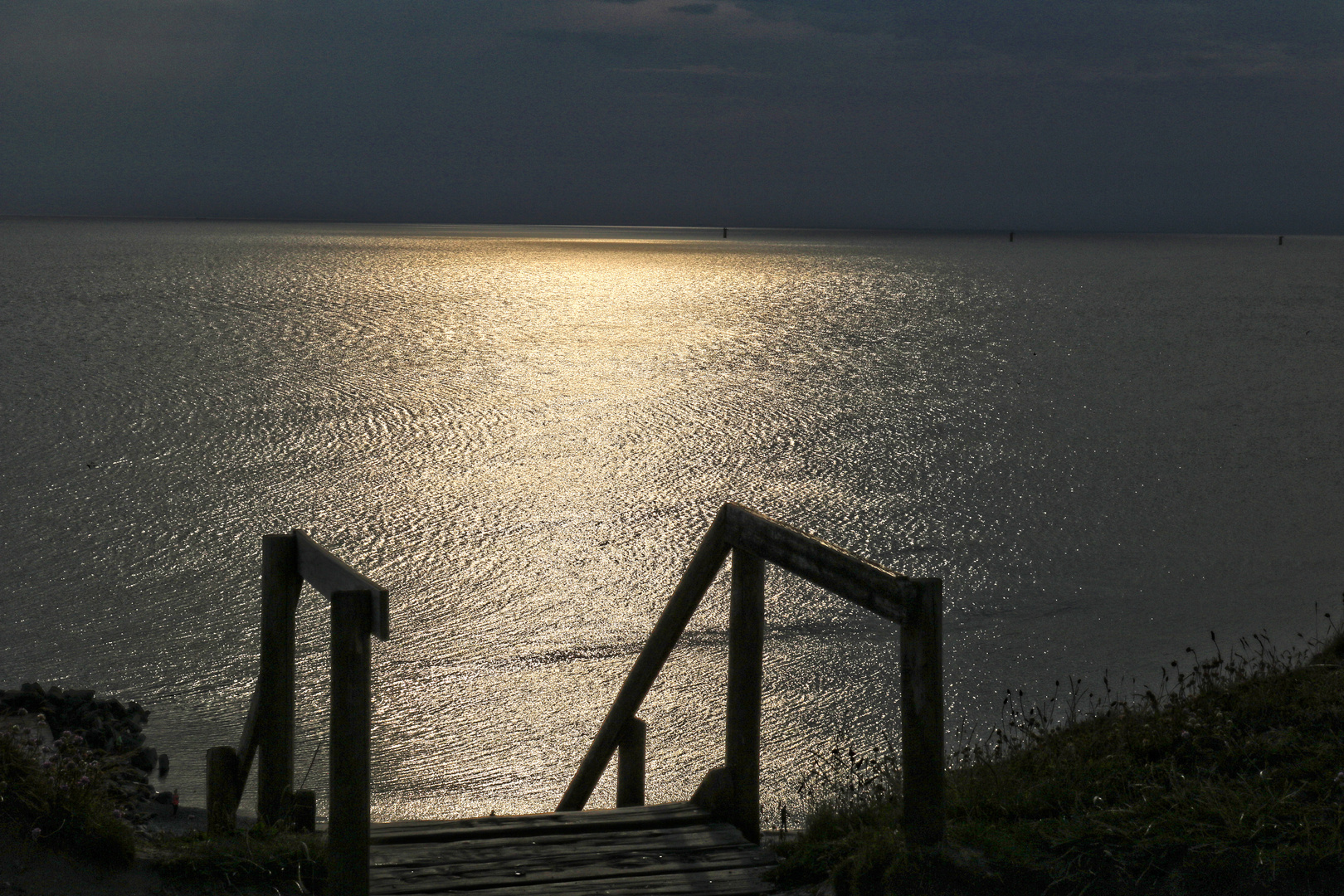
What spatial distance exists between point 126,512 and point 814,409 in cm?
1145

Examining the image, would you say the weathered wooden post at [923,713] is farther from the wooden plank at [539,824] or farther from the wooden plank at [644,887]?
the wooden plank at [539,824]

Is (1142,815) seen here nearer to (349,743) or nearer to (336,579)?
(349,743)

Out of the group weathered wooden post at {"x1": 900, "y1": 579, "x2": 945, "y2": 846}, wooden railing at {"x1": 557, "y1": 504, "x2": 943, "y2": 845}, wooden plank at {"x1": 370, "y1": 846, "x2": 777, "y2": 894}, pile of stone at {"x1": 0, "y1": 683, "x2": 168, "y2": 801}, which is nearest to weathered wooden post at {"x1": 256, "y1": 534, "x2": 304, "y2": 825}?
wooden plank at {"x1": 370, "y1": 846, "x2": 777, "y2": 894}

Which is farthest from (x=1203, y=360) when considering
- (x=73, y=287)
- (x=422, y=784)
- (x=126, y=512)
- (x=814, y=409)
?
(x=73, y=287)

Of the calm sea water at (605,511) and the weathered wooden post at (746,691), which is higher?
the weathered wooden post at (746,691)

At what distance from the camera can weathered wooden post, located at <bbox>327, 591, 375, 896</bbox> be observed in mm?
3357

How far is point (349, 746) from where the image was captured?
3.47 metres

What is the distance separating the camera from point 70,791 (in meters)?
3.97

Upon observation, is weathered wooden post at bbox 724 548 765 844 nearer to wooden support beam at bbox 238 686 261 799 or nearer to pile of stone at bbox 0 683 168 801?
wooden support beam at bbox 238 686 261 799

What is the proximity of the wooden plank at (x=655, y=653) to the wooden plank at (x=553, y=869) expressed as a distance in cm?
100

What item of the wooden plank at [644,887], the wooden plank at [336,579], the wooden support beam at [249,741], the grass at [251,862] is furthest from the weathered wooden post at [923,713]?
the wooden support beam at [249,741]

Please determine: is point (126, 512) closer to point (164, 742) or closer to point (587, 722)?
point (164, 742)

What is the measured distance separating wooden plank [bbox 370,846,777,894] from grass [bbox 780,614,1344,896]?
8.6 inches

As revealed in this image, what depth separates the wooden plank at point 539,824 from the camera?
4.43m
